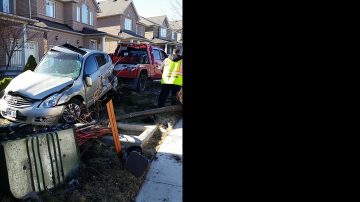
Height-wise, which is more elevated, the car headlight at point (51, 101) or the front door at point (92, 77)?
the front door at point (92, 77)

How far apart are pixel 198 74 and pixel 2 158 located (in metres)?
3.25

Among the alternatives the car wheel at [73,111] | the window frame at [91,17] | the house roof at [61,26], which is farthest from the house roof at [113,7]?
the car wheel at [73,111]

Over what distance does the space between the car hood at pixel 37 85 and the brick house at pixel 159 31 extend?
3509cm

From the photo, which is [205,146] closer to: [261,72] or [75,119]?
[261,72]

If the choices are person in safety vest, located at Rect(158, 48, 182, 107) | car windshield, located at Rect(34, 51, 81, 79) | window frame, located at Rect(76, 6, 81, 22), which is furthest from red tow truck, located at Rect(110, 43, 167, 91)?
window frame, located at Rect(76, 6, 81, 22)

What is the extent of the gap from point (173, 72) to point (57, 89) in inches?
112

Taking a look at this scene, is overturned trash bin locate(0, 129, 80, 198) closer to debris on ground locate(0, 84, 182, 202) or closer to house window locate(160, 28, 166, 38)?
debris on ground locate(0, 84, 182, 202)

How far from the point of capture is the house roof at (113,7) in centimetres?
3441

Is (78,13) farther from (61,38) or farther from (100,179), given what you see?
(100,179)

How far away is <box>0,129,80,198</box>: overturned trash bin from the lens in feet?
11.0

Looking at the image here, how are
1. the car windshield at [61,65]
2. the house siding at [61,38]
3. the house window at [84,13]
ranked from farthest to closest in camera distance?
the house window at [84,13]
the house siding at [61,38]
the car windshield at [61,65]

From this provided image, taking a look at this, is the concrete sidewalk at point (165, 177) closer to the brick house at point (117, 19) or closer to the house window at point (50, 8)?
the house window at point (50, 8)

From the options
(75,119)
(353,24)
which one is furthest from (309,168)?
(75,119)

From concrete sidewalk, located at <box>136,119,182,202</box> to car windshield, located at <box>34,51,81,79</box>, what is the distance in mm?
3130
